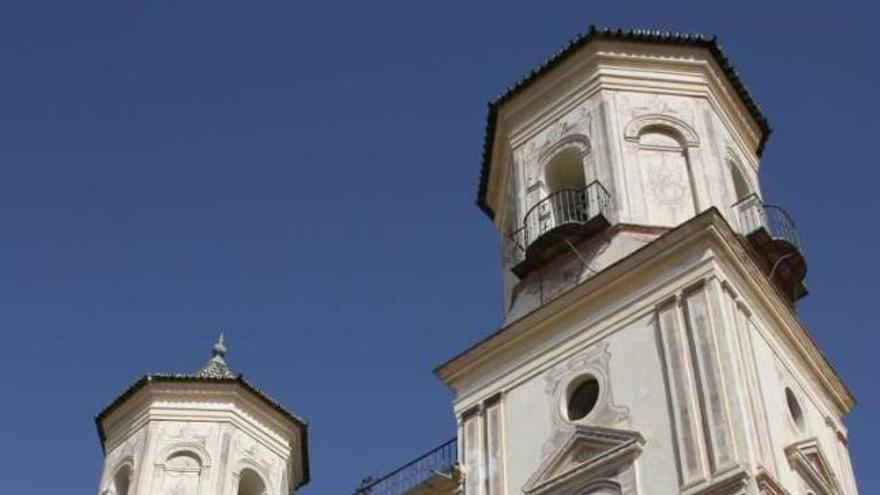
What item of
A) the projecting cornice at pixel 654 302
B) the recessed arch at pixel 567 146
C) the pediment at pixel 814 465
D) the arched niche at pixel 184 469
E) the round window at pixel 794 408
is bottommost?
the pediment at pixel 814 465

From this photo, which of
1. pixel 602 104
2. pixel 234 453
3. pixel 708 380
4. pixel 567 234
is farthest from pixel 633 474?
pixel 234 453

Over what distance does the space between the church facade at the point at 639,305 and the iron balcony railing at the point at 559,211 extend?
4 centimetres

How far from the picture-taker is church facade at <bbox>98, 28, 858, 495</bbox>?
63.7ft

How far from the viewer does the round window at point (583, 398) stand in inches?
823

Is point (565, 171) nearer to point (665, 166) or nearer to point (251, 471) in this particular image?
point (665, 166)

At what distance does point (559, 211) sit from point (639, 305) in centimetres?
328

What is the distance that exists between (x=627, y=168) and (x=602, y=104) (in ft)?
5.48

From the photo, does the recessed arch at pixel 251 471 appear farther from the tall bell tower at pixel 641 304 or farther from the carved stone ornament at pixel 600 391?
the carved stone ornament at pixel 600 391

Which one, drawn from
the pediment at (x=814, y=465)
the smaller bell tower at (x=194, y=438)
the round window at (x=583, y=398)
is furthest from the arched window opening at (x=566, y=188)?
the smaller bell tower at (x=194, y=438)

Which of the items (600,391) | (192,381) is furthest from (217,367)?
(600,391)

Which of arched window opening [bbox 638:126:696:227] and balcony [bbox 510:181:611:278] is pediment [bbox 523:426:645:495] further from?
arched window opening [bbox 638:126:696:227]

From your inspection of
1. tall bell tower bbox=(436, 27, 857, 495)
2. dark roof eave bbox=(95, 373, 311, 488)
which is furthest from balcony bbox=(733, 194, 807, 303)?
dark roof eave bbox=(95, 373, 311, 488)

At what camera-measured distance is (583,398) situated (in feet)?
69.4

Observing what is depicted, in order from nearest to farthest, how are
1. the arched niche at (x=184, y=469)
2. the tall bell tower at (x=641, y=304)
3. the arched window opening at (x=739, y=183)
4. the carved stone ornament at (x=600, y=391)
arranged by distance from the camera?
the tall bell tower at (x=641, y=304) < the carved stone ornament at (x=600, y=391) < the arched window opening at (x=739, y=183) < the arched niche at (x=184, y=469)
